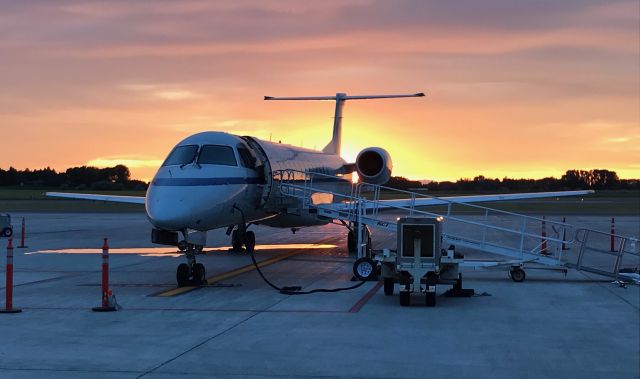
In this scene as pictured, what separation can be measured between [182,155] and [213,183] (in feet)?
3.68

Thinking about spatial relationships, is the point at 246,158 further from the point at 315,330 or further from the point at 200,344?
the point at 200,344

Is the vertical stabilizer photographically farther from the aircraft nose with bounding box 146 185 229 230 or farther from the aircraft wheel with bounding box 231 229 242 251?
the aircraft nose with bounding box 146 185 229 230

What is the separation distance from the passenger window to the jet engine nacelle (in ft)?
27.6

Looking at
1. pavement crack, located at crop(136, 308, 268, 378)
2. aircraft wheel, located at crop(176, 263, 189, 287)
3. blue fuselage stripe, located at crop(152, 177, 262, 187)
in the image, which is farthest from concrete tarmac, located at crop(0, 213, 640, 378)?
blue fuselage stripe, located at crop(152, 177, 262, 187)

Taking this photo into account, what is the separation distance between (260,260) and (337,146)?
12789mm

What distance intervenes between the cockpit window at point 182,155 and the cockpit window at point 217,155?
17 centimetres

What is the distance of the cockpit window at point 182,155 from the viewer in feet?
49.7

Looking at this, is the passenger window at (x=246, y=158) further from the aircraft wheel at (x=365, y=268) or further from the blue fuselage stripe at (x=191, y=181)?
the aircraft wheel at (x=365, y=268)

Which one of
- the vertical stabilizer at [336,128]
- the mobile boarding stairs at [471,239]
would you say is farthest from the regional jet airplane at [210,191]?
the vertical stabilizer at [336,128]

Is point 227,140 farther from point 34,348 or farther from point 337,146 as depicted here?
point 337,146

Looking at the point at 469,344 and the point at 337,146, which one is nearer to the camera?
the point at 469,344

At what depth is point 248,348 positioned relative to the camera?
338 inches

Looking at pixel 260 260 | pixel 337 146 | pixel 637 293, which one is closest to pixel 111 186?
pixel 337 146

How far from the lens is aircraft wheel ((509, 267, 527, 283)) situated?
1494 centimetres
